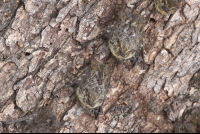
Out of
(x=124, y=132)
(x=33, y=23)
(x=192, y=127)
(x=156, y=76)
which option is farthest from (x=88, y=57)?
(x=192, y=127)

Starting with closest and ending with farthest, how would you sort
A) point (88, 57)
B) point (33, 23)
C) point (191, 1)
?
point (33, 23) → point (191, 1) → point (88, 57)

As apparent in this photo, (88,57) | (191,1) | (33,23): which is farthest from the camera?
(88,57)

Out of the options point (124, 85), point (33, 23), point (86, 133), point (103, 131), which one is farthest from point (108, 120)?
point (33, 23)

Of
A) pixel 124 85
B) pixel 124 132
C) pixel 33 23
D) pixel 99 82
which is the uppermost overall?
pixel 33 23

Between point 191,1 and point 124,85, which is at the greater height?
point 191,1

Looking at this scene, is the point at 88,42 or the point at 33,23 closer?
the point at 33,23

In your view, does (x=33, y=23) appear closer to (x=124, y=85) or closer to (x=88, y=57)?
(x=88, y=57)
